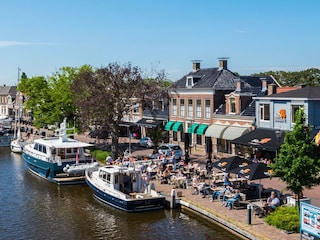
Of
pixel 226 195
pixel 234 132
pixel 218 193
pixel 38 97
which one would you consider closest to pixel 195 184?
pixel 218 193

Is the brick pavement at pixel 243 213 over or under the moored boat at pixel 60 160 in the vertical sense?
under

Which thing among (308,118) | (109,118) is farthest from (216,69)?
(308,118)

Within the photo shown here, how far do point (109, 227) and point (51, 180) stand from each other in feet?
49.4

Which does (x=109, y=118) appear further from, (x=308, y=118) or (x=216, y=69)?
(x=308, y=118)

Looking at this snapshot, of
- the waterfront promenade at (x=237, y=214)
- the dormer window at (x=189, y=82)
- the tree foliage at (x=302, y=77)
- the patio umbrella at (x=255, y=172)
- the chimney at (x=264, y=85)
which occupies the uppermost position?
the tree foliage at (x=302, y=77)

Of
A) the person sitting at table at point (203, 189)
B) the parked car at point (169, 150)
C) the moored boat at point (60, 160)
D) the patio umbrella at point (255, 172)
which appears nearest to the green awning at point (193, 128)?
the parked car at point (169, 150)

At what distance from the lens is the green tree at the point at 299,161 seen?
2300cm

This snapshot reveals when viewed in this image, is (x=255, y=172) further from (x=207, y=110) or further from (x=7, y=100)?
(x=7, y=100)

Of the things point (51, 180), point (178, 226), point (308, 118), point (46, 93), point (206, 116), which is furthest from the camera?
point (46, 93)

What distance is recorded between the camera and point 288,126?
38500mm

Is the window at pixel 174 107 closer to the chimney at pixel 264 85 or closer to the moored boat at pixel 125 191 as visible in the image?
the chimney at pixel 264 85

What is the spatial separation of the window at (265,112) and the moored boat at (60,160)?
1547 centimetres

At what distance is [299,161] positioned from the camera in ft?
75.0

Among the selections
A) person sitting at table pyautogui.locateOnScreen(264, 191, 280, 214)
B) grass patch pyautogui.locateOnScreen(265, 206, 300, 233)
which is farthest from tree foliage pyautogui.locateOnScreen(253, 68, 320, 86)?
grass patch pyautogui.locateOnScreen(265, 206, 300, 233)
